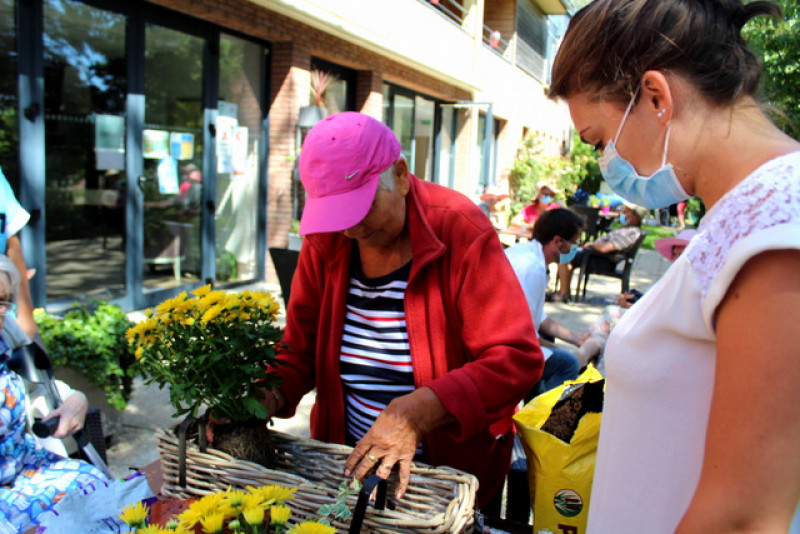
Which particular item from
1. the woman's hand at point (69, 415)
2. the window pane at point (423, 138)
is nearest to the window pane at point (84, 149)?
the woman's hand at point (69, 415)

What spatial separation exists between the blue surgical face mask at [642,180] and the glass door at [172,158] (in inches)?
247

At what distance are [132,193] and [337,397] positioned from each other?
18.0 ft

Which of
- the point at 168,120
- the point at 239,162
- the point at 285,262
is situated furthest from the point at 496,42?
the point at 285,262

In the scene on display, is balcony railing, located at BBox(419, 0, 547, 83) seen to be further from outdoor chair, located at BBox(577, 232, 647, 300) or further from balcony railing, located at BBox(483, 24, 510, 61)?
outdoor chair, located at BBox(577, 232, 647, 300)

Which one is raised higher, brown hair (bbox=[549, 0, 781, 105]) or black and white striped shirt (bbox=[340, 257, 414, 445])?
brown hair (bbox=[549, 0, 781, 105])

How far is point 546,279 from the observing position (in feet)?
12.3

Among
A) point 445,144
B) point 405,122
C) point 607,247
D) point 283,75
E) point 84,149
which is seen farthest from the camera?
point 445,144

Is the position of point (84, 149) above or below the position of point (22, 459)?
above

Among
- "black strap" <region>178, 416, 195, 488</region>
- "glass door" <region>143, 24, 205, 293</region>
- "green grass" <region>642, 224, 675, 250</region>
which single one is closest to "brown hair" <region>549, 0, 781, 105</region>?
"black strap" <region>178, 416, 195, 488</region>

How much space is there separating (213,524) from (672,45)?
3.45 ft

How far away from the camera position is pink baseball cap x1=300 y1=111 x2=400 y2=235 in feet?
5.26

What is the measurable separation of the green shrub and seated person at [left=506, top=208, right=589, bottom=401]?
2.24 meters

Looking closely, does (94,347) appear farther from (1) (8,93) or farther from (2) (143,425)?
(1) (8,93)

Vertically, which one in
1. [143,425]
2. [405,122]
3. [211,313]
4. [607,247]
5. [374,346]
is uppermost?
[405,122]
